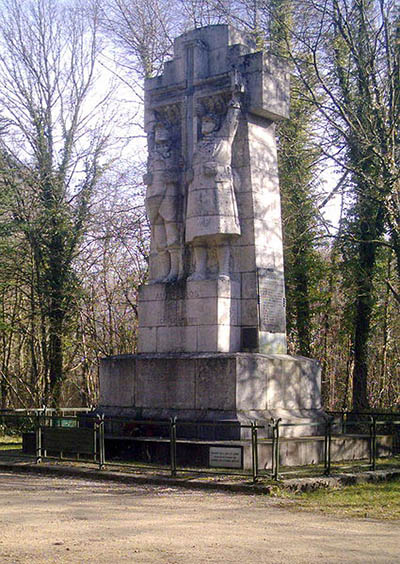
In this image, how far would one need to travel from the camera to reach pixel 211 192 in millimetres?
14219

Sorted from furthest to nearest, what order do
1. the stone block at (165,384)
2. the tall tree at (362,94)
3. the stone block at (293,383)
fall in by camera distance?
the tall tree at (362,94), the stone block at (293,383), the stone block at (165,384)

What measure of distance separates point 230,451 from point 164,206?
505 centimetres

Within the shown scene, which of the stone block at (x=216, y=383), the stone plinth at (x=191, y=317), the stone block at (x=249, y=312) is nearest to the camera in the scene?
the stone block at (x=216, y=383)

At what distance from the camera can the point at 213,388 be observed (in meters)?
13.4

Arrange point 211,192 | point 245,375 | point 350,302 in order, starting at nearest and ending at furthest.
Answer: point 245,375 < point 211,192 < point 350,302

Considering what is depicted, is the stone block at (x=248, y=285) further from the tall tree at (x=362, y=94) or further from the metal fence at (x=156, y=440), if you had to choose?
the tall tree at (x=362, y=94)

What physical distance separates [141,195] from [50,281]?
394 cm

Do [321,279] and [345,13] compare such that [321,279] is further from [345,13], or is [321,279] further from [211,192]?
[211,192]

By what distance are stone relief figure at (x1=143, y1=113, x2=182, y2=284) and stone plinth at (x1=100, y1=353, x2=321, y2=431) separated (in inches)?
65.6

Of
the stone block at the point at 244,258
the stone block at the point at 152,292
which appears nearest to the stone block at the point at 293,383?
the stone block at the point at 244,258

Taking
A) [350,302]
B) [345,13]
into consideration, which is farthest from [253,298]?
[350,302]

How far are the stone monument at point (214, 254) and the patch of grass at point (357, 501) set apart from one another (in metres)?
2.42

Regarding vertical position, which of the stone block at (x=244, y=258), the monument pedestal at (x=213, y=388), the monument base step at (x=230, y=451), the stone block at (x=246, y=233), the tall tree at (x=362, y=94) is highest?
the tall tree at (x=362, y=94)

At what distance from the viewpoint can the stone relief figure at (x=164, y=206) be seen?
14.9 m
